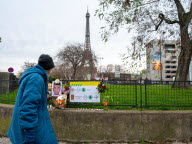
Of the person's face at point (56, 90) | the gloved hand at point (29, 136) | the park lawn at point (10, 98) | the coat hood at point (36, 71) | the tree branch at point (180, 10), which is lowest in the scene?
the park lawn at point (10, 98)

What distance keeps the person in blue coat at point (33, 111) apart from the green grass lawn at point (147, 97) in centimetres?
329

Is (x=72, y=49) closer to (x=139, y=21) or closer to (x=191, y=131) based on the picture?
(x=139, y=21)

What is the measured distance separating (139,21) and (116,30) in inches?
60.1

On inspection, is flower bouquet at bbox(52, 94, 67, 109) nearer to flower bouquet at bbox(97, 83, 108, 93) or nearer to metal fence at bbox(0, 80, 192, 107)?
metal fence at bbox(0, 80, 192, 107)

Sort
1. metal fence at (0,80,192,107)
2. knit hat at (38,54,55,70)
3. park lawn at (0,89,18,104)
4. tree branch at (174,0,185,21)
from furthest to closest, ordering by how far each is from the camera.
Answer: tree branch at (174,0,185,21)
park lawn at (0,89,18,104)
metal fence at (0,80,192,107)
knit hat at (38,54,55,70)

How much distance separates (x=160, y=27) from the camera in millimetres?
9914

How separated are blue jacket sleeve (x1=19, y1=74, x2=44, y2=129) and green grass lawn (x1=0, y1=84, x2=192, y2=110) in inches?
138

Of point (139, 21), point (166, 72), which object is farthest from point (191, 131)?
point (166, 72)

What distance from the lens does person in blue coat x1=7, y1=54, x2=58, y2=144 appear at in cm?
186

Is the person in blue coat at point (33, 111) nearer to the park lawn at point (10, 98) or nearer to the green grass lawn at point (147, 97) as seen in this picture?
the green grass lawn at point (147, 97)

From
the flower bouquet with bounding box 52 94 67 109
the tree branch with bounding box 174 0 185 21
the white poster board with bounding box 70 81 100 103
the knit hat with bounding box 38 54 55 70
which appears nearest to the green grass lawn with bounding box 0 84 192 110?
the white poster board with bounding box 70 81 100 103

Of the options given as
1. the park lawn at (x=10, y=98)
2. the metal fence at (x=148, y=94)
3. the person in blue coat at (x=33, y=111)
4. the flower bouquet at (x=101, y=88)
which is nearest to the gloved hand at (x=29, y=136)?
the person in blue coat at (x=33, y=111)

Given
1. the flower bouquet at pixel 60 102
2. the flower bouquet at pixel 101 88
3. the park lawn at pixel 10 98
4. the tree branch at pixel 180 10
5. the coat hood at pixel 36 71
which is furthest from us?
the tree branch at pixel 180 10

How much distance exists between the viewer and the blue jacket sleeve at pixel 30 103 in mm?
1855
